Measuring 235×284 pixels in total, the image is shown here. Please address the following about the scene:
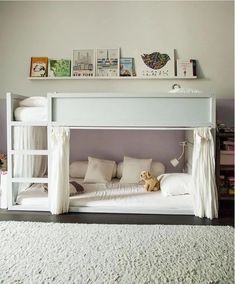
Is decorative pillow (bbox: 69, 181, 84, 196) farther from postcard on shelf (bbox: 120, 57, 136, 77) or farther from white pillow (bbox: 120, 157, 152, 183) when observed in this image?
postcard on shelf (bbox: 120, 57, 136, 77)

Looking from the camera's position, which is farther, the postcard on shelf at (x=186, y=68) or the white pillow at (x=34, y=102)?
the postcard on shelf at (x=186, y=68)

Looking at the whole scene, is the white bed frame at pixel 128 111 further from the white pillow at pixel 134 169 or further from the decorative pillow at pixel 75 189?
the white pillow at pixel 134 169

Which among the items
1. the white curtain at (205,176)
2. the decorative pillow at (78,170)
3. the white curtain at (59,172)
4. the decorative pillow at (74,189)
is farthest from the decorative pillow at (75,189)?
the white curtain at (205,176)

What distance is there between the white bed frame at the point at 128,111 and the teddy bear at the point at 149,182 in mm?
434

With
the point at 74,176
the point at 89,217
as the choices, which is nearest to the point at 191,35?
the point at 74,176

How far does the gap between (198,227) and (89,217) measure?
3.21 ft

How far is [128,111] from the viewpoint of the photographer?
262 cm

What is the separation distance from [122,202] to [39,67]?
2.07m

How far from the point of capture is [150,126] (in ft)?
8.63

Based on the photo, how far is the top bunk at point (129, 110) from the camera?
2.58 m

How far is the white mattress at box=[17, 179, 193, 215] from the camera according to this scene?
8.71 ft

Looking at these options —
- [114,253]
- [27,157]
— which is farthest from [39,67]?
[114,253]

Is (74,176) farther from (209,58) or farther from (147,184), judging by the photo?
(209,58)

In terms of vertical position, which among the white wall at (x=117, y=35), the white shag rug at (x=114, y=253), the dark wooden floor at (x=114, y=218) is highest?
the white wall at (x=117, y=35)
